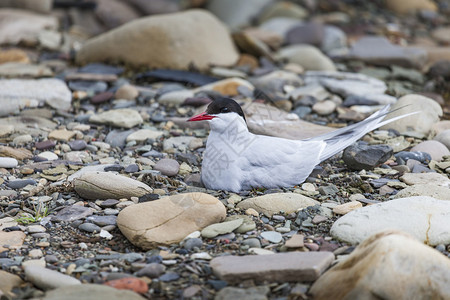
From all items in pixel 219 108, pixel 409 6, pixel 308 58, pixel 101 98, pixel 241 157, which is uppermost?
pixel 219 108

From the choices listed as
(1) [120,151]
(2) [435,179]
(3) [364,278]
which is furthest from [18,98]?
(3) [364,278]

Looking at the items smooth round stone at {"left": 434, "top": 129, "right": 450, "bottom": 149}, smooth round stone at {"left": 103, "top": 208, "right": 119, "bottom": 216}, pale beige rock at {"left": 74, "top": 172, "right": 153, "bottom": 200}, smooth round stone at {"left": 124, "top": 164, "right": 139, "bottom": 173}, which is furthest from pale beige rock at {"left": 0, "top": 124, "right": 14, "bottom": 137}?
smooth round stone at {"left": 434, "top": 129, "right": 450, "bottom": 149}

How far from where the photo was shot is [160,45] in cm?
828

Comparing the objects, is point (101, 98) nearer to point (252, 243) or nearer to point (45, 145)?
point (45, 145)

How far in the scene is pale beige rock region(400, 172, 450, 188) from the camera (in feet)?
16.4

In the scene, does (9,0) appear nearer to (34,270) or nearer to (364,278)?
(34,270)

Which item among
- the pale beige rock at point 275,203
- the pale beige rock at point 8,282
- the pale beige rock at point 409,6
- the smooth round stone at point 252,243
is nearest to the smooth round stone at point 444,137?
the pale beige rock at point 275,203

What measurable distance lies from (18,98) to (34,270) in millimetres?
3811

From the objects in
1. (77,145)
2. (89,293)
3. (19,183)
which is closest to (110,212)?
(19,183)

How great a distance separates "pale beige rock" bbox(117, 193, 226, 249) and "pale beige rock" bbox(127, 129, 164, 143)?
1.90 metres

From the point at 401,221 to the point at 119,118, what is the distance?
3381mm

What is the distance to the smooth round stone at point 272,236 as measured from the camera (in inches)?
156

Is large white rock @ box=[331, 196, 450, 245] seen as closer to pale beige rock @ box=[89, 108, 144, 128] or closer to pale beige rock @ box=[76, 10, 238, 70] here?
pale beige rock @ box=[89, 108, 144, 128]

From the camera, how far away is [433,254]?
130 inches
